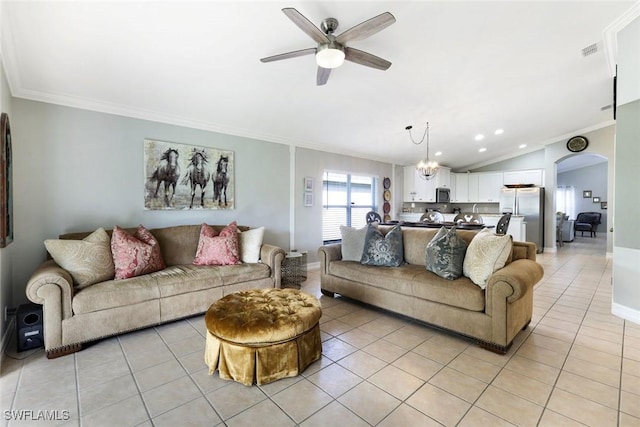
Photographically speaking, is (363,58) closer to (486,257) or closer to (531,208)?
(486,257)

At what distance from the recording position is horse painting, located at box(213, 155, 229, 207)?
421cm

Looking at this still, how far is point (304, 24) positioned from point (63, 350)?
3169 millimetres

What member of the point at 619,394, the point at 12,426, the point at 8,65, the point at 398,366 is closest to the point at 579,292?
the point at 619,394

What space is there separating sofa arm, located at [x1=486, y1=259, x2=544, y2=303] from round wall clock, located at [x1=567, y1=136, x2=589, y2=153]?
6.30 meters

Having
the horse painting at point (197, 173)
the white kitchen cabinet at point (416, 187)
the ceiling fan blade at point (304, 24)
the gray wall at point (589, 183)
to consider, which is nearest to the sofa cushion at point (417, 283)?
the horse painting at point (197, 173)

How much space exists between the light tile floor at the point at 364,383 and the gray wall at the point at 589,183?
1127 centimetres

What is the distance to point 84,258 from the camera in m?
2.62

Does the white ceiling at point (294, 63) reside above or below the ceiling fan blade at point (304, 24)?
above

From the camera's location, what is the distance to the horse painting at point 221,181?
421 centimetres

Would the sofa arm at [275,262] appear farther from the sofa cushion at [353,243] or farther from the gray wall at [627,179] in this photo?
the gray wall at [627,179]

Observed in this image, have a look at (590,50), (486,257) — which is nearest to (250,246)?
(486,257)

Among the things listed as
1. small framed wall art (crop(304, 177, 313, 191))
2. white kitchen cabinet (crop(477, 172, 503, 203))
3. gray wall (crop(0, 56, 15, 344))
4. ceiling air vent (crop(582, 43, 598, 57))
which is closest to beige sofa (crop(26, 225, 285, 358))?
gray wall (crop(0, 56, 15, 344))

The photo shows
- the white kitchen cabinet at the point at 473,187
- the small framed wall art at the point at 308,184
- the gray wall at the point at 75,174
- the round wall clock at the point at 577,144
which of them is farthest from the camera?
the white kitchen cabinet at the point at 473,187

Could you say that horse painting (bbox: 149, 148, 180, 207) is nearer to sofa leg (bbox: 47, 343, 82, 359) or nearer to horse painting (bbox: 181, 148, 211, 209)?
horse painting (bbox: 181, 148, 211, 209)
